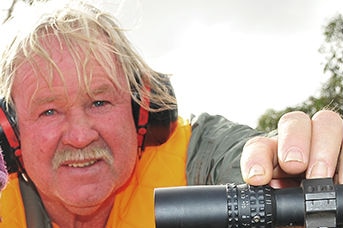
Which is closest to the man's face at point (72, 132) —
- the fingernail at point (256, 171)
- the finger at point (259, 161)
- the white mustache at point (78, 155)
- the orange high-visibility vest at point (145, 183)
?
the white mustache at point (78, 155)

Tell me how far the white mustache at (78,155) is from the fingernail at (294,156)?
→ 140cm

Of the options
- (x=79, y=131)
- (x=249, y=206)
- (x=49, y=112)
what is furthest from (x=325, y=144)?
(x=49, y=112)

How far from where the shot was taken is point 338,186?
2273 mm

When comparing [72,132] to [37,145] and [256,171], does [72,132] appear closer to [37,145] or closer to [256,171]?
[37,145]

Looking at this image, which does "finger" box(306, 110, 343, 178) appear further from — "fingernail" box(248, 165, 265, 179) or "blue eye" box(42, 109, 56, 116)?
"blue eye" box(42, 109, 56, 116)

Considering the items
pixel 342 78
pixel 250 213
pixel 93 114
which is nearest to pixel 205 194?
pixel 250 213

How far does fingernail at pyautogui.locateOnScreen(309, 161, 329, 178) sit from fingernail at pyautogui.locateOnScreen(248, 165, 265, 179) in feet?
0.56

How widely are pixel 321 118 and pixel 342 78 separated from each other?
1827 cm

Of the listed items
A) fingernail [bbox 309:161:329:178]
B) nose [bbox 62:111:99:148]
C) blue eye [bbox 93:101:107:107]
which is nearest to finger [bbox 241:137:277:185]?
fingernail [bbox 309:161:329:178]

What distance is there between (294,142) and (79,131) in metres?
1.36

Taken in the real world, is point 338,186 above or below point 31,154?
below

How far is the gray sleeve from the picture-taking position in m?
3.71

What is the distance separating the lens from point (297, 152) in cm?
245

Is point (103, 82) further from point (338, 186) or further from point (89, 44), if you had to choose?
point (338, 186)
